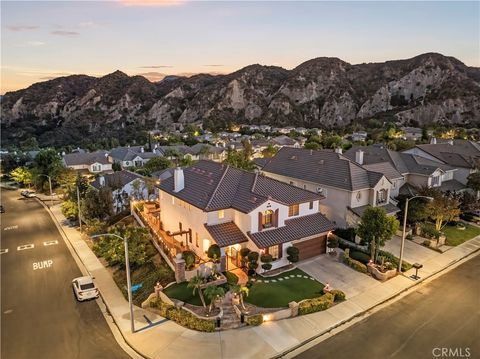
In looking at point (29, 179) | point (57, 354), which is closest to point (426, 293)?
point (57, 354)

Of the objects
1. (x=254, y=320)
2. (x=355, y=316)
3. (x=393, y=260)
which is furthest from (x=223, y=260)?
(x=393, y=260)

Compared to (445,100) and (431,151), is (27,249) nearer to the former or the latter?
(431,151)

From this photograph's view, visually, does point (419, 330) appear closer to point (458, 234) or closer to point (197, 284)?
point (197, 284)

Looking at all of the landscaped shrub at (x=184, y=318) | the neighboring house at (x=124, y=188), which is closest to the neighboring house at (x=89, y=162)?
the neighboring house at (x=124, y=188)

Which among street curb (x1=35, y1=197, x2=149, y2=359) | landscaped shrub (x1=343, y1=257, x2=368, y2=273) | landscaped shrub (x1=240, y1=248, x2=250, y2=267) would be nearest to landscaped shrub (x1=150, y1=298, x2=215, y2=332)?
street curb (x1=35, y1=197, x2=149, y2=359)

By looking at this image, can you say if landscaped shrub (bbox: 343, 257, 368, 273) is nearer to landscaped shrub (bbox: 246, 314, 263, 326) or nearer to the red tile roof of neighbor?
the red tile roof of neighbor
